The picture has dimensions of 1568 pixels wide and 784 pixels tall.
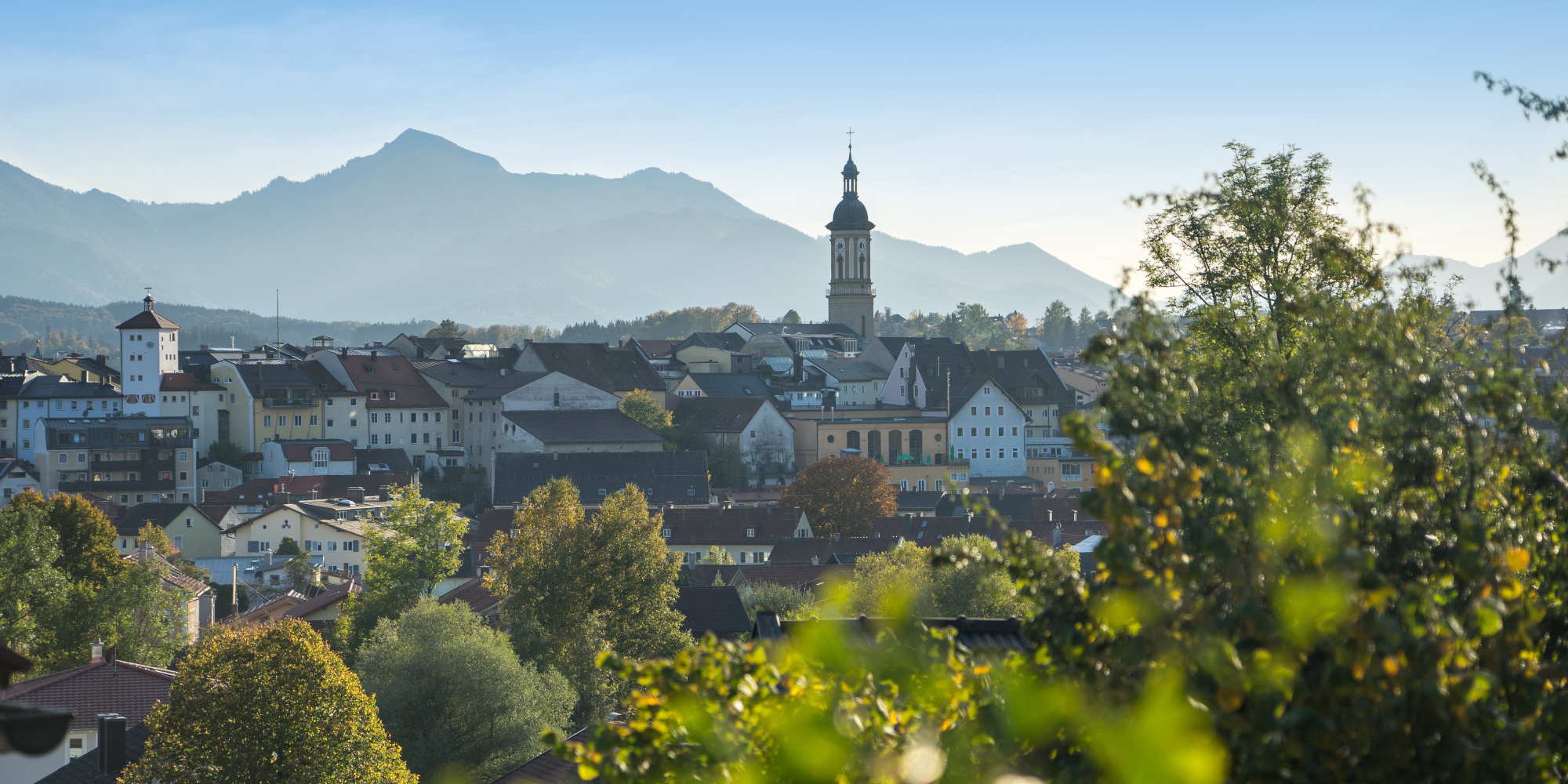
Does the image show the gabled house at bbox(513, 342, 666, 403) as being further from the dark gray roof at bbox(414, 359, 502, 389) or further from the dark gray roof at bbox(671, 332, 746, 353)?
the dark gray roof at bbox(671, 332, 746, 353)

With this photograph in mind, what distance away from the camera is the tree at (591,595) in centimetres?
3528

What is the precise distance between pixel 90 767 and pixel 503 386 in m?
61.9

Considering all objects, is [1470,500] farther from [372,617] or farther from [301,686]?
[372,617]

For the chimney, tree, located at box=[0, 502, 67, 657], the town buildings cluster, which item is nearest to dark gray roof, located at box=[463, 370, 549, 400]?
the town buildings cluster

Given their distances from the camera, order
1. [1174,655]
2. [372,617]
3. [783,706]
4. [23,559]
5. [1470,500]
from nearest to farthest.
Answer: [1174,655], [783,706], [1470,500], [23,559], [372,617]

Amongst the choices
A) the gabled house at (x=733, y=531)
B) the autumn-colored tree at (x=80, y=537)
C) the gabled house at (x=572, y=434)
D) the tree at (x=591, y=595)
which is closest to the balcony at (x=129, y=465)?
the gabled house at (x=572, y=434)

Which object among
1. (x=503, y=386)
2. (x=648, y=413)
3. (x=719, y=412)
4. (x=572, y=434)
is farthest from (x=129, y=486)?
(x=719, y=412)

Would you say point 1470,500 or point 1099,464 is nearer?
point 1099,464

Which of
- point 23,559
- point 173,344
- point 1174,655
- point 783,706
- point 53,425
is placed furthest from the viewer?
point 173,344

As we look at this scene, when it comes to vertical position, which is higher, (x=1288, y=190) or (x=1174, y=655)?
(x=1288, y=190)

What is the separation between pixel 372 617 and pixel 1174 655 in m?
41.7

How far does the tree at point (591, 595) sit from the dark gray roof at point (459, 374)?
51.9 metres

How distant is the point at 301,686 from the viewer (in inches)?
850

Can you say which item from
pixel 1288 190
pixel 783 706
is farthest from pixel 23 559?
pixel 783 706
